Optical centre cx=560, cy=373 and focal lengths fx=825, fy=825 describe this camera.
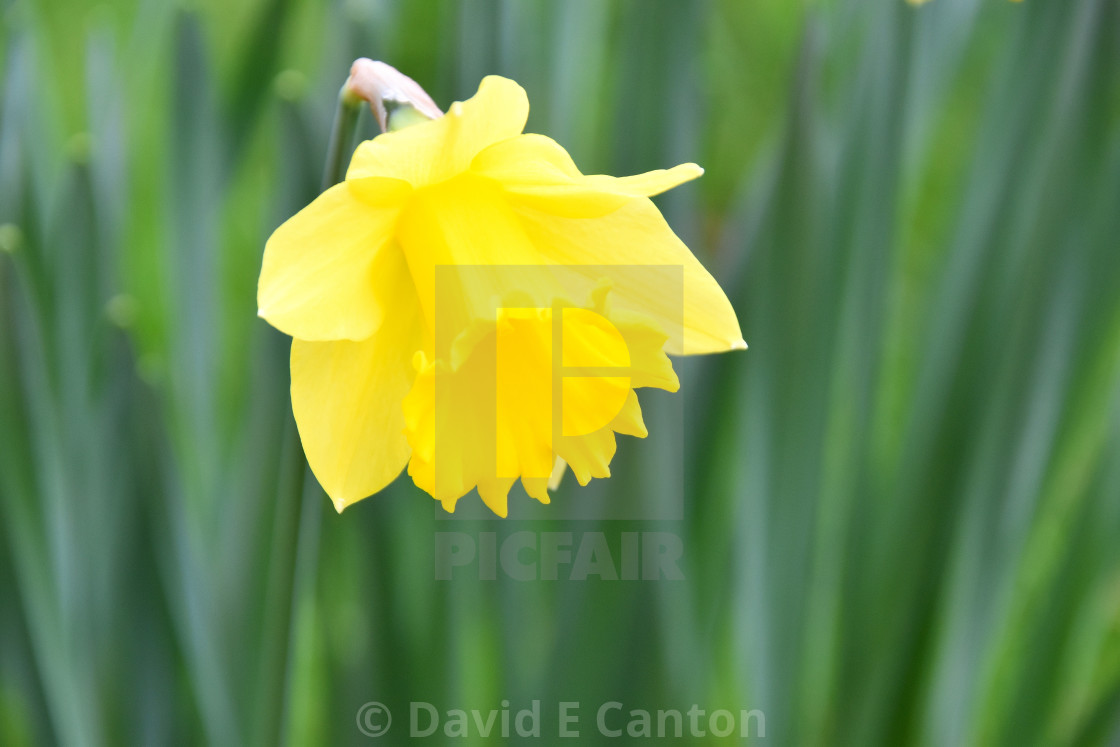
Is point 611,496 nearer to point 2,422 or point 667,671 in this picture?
point 667,671

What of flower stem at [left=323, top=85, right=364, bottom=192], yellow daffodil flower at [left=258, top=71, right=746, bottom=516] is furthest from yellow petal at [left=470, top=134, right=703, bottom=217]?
flower stem at [left=323, top=85, right=364, bottom=192]

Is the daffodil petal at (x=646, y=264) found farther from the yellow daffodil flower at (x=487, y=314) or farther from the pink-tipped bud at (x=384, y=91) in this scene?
the pink-tipped bud at (x=384, y=91)

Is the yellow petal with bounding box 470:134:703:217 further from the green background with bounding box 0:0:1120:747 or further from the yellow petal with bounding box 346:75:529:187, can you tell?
the green background with bounding box 0:0:1120:747

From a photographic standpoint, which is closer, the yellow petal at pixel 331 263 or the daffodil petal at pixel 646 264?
the yellow petal at pixel 331 263

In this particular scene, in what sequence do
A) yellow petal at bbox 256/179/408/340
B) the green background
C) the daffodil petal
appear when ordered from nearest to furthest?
yellow petal at bbox 256/179/408/340 → the daffodil petal → the green background

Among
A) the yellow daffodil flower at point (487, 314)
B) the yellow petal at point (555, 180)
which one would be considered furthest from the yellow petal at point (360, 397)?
the yellow petal at point (555, 180)
